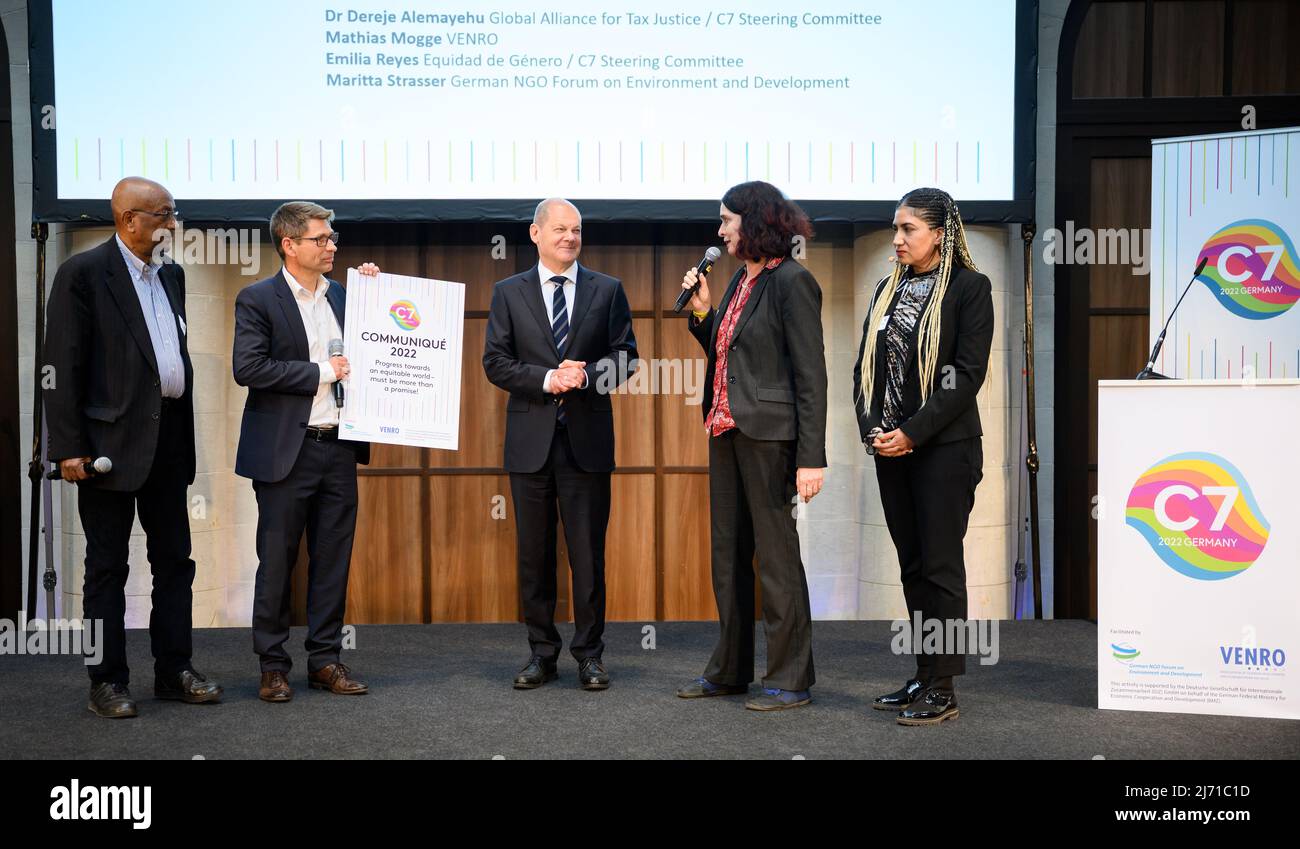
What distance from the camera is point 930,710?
10.8ft

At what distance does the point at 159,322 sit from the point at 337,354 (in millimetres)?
564

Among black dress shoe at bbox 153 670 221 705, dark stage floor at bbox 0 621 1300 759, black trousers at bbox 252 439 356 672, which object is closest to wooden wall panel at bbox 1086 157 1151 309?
dark stage floor at bbox 0 621 1300 759

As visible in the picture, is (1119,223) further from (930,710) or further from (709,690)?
(709,690)

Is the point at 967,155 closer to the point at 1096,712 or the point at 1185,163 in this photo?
the point at 1185,163

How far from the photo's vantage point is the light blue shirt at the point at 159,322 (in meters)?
3.44

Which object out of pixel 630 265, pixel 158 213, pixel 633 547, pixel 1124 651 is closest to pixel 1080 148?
pixel 630 265

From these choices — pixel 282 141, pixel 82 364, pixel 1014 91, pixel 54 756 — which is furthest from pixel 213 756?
pixel 1014 91

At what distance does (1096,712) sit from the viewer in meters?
3.41

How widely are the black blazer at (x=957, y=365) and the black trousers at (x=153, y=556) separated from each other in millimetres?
2362

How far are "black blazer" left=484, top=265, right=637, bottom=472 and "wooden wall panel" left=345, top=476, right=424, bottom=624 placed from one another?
1641 millimetres

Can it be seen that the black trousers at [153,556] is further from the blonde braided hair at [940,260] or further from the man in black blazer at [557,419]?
the blonde braided hair at [940,260]

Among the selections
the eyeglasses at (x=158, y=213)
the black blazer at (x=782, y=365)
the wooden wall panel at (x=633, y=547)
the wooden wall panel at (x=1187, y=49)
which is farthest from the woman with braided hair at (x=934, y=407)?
the wooden wall panel at (x=1187, y=49)

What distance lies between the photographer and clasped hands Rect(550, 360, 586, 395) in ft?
11.7
